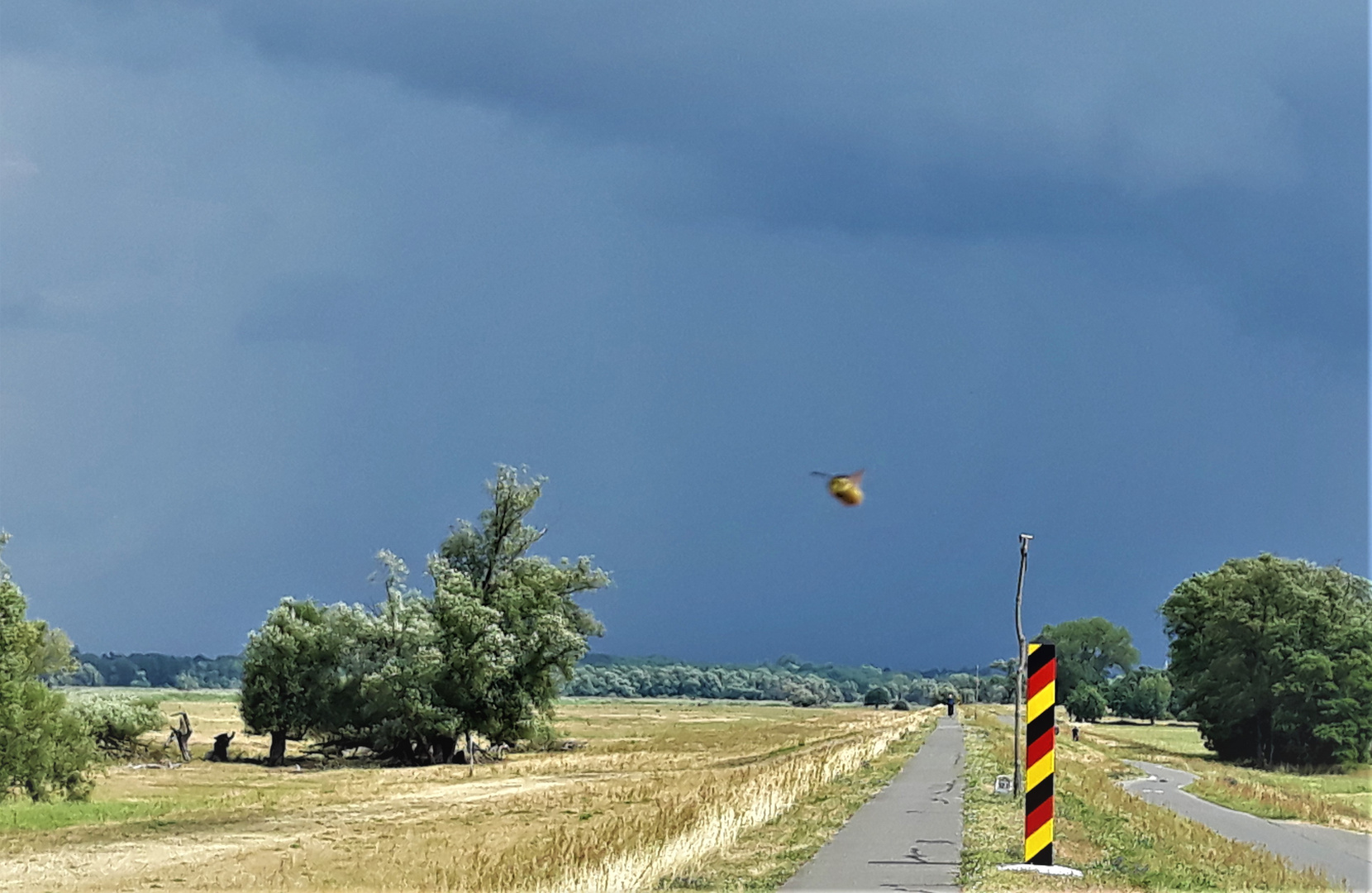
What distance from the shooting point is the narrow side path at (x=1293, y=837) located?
78.1 feet

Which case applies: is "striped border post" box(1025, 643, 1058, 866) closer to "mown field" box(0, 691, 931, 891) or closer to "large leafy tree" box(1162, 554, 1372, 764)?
"mown field" box(0, 691, 931, 891)

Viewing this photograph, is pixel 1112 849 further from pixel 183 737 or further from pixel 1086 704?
pixel 1086 704

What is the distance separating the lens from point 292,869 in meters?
21.5

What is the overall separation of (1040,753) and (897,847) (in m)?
4.00

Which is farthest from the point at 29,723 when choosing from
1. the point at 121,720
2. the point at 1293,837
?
the point at 1293,837

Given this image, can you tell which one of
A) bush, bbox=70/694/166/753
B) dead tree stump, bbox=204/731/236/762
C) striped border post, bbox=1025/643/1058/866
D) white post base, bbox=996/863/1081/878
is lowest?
dead tree stump, bbox=204/731/236/762

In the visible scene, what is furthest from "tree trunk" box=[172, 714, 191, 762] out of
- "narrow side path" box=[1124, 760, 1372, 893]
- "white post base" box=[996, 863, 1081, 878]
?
"white post base" box=[996, 863, 1081, 878]

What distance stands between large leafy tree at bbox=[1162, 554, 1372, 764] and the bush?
60774 mm

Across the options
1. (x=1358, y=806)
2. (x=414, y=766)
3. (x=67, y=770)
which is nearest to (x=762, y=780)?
(x=67, y=770)

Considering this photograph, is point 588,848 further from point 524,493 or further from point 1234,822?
point 524,493

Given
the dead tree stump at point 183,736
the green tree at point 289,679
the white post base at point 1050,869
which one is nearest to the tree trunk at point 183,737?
the dead tree stump at point 183,736

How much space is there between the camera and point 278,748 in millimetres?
60812

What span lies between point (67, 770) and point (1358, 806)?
44.5m

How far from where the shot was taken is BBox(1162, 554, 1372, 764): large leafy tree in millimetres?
69125
